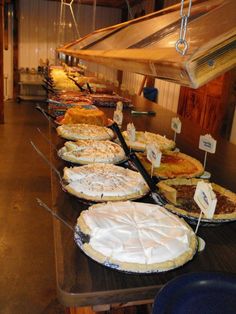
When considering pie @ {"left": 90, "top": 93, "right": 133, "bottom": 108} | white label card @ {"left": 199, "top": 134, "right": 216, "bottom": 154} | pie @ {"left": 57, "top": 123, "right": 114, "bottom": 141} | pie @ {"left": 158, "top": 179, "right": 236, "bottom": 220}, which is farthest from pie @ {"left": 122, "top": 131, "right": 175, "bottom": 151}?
pie @ {"left": 90, "top": 93, "right": 133, "bottom": 108}

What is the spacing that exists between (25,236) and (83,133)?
4.12 ft

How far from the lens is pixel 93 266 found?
982 mm

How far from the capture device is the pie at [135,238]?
954 mm

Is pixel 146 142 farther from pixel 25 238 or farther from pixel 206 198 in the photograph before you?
pixel 25 238

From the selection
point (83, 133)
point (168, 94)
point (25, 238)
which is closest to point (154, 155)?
point (83, 133)

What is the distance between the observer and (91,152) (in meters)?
1.89

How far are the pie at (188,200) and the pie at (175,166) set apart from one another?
0.39 ft

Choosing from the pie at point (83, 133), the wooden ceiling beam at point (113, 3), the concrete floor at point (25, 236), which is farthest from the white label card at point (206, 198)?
the wooden ceiling beam at point (113, 3)

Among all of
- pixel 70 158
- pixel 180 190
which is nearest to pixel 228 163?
pixel 180 190

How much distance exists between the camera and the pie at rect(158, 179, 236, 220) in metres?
1.25

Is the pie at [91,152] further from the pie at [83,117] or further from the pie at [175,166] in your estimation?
the pie at [83,117]

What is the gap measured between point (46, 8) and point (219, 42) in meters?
10.2

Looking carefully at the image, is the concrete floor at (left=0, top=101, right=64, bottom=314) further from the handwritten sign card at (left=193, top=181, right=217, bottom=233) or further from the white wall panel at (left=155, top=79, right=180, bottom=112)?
the white wall panel at (left=155, top=79, right=180, bottom=112)

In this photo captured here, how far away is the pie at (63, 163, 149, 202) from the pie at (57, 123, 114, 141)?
2.16 ft
